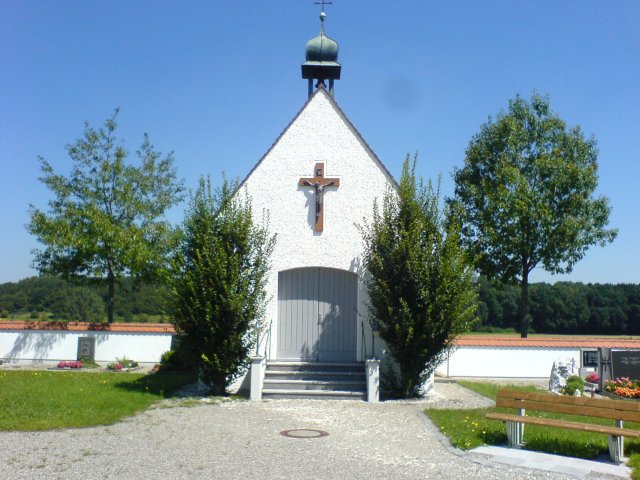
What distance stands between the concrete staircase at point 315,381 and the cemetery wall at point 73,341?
7596 millimetres

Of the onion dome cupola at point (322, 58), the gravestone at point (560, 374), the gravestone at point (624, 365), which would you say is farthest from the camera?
the onion dome cupola at point (322, 58)

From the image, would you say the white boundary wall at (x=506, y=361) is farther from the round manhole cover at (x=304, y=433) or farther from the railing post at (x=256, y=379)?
the round manhole cover at (x=304, y=433)

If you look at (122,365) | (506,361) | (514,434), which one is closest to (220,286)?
(514,434)

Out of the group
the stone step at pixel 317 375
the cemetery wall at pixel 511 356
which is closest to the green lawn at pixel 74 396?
the stone step at pixel 317 375

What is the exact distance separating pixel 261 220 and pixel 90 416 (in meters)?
6.67

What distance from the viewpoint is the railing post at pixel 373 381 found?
47.0 ft

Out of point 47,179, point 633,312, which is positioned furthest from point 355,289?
point 633,312

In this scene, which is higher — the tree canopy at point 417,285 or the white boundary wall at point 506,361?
the tree canopy at point 417,285

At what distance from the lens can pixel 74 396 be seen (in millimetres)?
13383

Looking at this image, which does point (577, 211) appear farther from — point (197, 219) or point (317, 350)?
point (197, 219)

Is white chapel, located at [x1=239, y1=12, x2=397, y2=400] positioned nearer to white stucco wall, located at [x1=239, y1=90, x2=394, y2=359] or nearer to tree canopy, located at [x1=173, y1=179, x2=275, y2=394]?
white stucco wall, located at [x1=239, y1=90, x2=394, y2=359]

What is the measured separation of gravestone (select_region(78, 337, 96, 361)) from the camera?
21.5 metres

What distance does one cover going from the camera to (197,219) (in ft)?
50.3

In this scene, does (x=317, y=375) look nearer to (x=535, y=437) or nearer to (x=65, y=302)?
(x=535, y=437)
